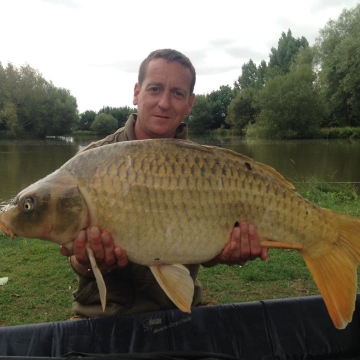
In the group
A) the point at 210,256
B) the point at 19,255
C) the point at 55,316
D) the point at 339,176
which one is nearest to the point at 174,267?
the point at 210,256

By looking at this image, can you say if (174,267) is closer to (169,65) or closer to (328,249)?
(328,249)

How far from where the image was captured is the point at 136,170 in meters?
1.18

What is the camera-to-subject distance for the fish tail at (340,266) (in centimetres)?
125

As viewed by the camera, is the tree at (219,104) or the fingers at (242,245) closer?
the fingers at (242,245)

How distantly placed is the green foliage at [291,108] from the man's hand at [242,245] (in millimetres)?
22687

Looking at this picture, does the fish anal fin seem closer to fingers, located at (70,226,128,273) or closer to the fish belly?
the fish belly

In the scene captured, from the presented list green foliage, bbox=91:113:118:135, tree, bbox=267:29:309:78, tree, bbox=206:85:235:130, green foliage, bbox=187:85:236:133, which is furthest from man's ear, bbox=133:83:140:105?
tree, bbox=206:85:235:130

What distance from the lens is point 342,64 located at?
18859 millimetres

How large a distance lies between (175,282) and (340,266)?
0.51 meters

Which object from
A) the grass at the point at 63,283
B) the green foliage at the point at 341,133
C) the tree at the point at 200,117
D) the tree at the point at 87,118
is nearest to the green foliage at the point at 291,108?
the green foliage at the point at 341,133

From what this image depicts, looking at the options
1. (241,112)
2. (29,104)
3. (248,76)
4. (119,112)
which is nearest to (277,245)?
(29,104)

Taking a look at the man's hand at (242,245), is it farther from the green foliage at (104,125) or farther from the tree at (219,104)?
the tree at (219,104)

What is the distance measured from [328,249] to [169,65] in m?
0.99

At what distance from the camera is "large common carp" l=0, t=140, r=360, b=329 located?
3.83 ft
